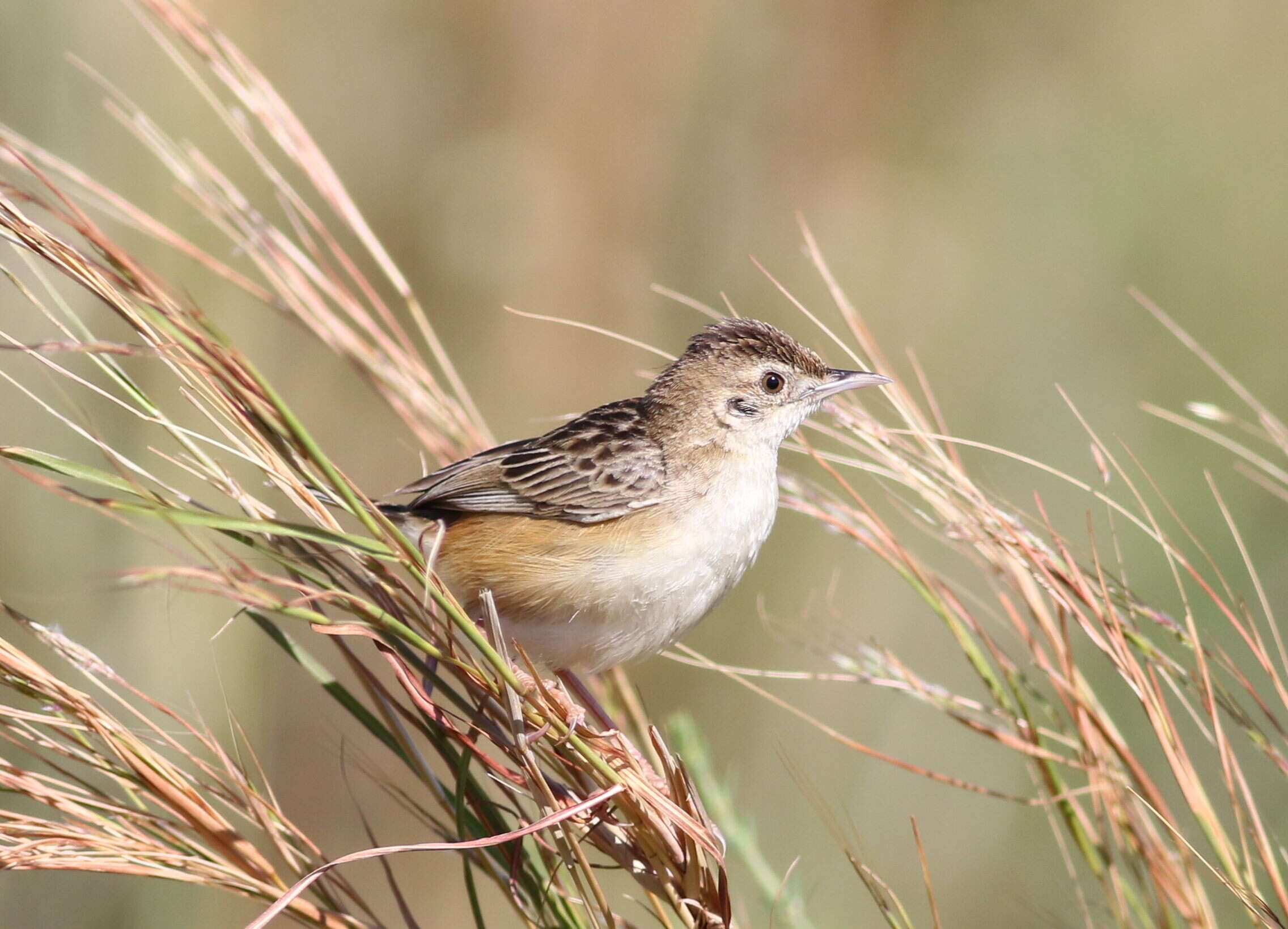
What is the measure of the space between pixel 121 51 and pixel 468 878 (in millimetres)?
4836

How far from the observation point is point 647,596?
3301 millimetres

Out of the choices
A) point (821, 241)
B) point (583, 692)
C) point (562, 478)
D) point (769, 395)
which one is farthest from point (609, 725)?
point (821, 241)

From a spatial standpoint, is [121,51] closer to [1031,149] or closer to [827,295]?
[827,295]

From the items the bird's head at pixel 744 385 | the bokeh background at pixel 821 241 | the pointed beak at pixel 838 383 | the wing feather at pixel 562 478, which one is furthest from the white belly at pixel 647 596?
the bokeh background at pixel 821 241

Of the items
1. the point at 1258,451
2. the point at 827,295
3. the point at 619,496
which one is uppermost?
the point at 619,496

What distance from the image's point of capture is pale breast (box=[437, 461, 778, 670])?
10.8 feet

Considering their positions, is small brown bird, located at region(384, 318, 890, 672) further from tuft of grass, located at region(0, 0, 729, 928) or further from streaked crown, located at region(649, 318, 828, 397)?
tuft of grass, located at region(0, 0, 729, 928)

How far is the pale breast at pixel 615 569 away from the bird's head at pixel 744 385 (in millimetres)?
225

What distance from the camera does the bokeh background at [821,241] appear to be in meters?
6.14

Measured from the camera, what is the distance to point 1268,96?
6.98 meters

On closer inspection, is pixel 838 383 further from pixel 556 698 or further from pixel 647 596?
pixel 556 698

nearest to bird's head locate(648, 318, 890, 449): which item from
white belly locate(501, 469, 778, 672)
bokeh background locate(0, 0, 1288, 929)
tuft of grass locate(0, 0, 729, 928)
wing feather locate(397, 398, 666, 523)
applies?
wing feather locate(397, 398, 666, 523)

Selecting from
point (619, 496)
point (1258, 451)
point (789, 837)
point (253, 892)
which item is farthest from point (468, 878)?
point (1258, 451)

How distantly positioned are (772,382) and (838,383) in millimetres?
242
